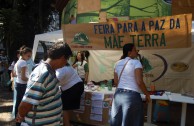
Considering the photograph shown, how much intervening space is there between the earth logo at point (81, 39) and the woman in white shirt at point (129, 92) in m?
2.14

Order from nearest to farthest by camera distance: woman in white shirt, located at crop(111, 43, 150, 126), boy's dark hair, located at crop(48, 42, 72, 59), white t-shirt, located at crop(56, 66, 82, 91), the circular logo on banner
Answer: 1. boy's dark hair, located at crop(48, 42, 72, 59)
2. woman in white shirt, located at crop(111, 43, 150, 126)
3. white t-shirt, located at crop(56, 66, 82, 91)
4. the circular logo on banner

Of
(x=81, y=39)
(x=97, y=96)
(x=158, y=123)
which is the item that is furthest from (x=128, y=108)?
(x=158, y=123)

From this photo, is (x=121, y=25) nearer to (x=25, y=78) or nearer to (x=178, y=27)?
(x=178, y=27)

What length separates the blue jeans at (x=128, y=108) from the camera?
4.63 meters

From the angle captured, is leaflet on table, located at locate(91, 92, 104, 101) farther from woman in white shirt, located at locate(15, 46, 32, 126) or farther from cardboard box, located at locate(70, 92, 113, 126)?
woman in white shirt, located at locate(15, 46, 32, 126)

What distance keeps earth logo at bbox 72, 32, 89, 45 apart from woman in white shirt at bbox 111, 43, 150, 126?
2.14 meters

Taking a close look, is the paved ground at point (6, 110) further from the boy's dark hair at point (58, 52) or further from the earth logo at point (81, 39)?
the boy's dark hair at point (58, 52)

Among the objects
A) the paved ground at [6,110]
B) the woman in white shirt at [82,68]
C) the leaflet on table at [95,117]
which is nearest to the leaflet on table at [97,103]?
the leaflet on table at [95,117]

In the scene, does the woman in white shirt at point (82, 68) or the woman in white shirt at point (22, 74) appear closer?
the woman in white shirt at point (22, 74)

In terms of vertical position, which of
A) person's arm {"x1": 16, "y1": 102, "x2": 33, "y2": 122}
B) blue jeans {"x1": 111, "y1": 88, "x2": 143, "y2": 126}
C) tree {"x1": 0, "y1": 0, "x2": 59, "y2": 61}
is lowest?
blue jeans {"x1": 111, "y1": 88, "x2": 143, "y2": 126}

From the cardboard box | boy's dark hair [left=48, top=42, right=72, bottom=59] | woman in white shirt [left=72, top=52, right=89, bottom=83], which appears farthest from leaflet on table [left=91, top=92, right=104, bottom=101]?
boy's dark hair [left=48, top=42, right=72, bottom=59]

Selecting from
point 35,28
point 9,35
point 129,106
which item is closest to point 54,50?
point 129,106

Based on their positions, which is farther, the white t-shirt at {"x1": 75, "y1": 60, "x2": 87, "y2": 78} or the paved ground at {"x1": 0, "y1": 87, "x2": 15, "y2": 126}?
the white t-shirt at {"x1": 75, "y1": 60, "x2": 87, "y2": 78}

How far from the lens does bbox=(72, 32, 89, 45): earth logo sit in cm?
682
